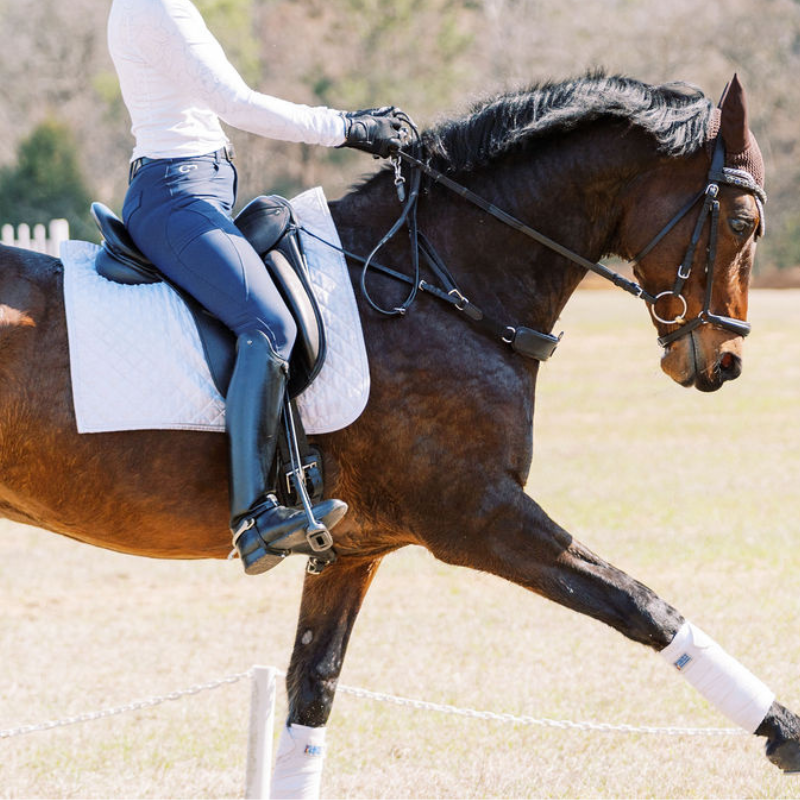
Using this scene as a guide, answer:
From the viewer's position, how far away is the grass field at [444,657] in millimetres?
5363

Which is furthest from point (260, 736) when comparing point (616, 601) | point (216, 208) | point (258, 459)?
point (216, 208)

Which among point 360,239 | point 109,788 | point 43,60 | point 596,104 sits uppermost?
point 596,104

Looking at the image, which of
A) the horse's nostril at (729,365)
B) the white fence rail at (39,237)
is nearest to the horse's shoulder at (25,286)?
the horse's nostril at (729,365)

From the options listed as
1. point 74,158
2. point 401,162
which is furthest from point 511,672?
point 74,158

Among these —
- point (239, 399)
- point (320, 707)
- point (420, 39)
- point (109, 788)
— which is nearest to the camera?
point (239, 399)

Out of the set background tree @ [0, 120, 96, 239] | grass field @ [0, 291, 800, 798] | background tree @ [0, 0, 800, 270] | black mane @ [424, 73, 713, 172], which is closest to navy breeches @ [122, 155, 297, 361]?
black mane @ [424, 73, 713, 172]

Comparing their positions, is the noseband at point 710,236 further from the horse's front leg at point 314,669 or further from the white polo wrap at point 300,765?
the white polo wrap at point 300,765

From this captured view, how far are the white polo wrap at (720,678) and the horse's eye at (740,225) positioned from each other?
1395 mm

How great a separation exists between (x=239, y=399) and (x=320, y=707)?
1.45m

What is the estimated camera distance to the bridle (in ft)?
13.7

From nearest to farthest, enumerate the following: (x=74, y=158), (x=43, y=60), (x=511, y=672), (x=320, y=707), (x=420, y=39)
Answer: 1. (x=320, y=707)
2. (x=511, y=672)
3. (x=74, y=158)
4. (x=420, y=39)
5. (x=43, y=60)

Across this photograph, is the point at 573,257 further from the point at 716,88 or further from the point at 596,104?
the point at 716,88

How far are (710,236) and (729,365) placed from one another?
47cm

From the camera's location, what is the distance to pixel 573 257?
168 inches
